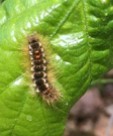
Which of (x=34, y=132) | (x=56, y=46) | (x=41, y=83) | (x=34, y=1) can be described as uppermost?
(x=34, y=1)

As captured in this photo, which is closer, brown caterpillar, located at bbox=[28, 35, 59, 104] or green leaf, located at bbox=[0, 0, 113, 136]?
green leaf, located at bbox=[0, 0, 113, 136]

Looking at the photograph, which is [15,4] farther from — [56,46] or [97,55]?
[97,55]

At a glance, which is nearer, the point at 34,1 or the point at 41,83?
the point at 34,1

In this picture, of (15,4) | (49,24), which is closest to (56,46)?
→ (49,24)

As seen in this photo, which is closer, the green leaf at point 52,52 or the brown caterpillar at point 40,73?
the green leaf at point 52,52
